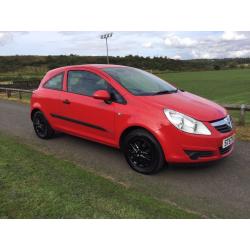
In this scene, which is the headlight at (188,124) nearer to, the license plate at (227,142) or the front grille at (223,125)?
the front grille at (223,125)

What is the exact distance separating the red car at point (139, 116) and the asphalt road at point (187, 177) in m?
0.30

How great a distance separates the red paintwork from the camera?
4742mm

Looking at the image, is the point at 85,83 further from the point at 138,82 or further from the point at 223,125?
the point at 223,125

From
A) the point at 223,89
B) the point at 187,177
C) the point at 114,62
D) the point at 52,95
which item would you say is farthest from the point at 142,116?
the point at 114,62

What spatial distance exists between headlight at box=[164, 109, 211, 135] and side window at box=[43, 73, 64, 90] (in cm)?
278

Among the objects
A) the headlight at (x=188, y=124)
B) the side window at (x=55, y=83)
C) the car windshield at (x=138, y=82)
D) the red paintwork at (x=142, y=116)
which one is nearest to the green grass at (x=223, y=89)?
the car windshield at (x=138, y=82)

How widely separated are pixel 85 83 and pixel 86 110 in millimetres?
560

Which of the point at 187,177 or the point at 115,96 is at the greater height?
the point at 115,96

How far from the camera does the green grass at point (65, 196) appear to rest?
3746 mm

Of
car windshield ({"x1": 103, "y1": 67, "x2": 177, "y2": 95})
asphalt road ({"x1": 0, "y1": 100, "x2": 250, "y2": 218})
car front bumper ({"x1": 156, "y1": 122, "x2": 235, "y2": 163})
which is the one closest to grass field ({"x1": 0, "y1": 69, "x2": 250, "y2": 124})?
car windshield ({"x1": 103, "y1": 67, "x2": 177, "y2": 95})

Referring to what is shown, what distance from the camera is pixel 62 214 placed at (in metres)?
3.70

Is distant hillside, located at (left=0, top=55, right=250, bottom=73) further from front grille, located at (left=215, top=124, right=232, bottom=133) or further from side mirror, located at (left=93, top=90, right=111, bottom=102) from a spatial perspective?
front grille, located at (left=215, top=124, right=232, bottom=133)

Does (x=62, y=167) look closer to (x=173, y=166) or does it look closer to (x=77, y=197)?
(x=77, y=197)

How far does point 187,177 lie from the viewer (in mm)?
4988
